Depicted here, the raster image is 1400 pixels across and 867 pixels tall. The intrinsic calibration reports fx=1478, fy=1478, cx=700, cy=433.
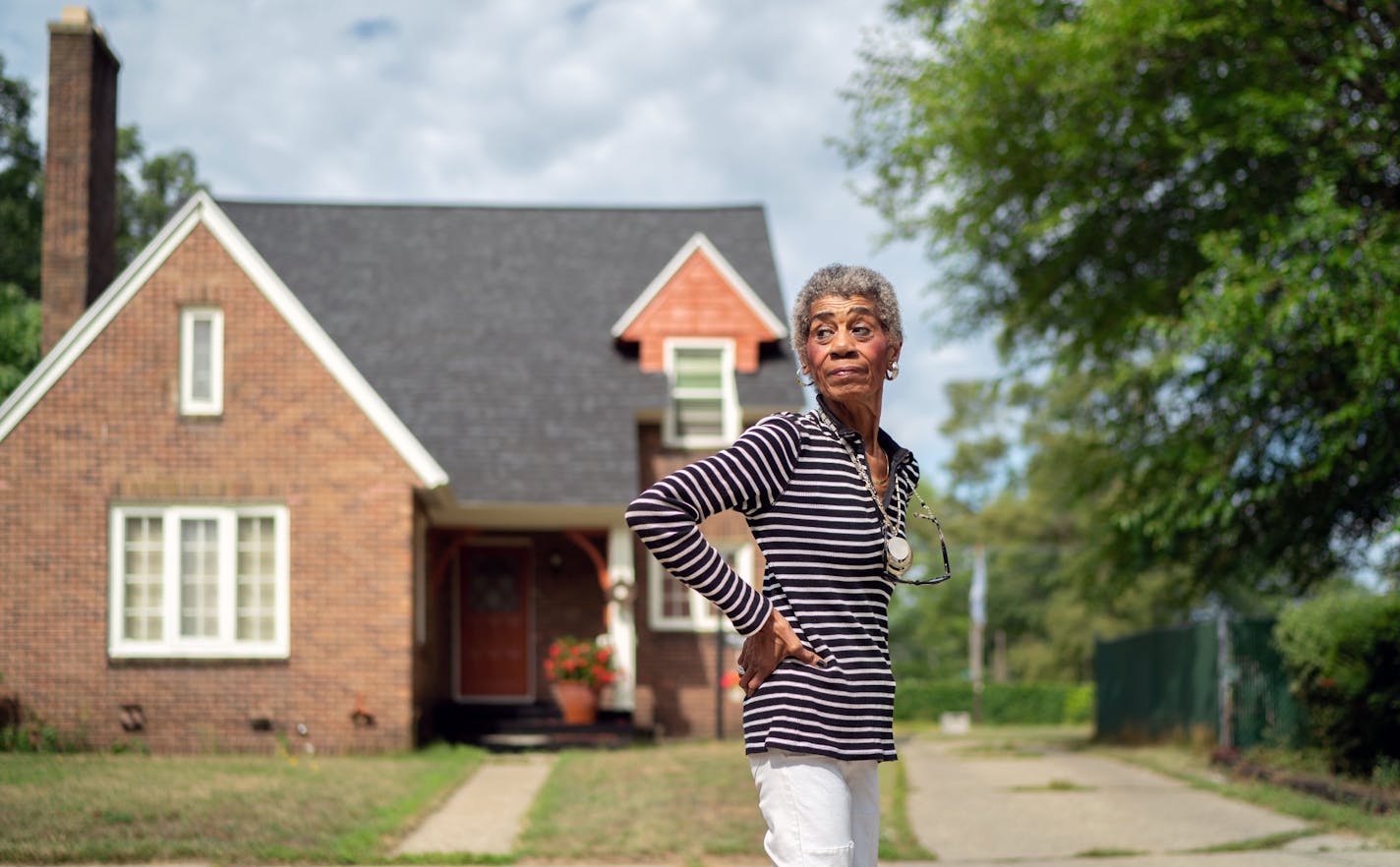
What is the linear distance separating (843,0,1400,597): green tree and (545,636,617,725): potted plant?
6.59 m

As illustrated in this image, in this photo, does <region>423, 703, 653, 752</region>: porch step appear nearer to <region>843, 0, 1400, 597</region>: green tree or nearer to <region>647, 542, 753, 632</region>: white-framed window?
<region>647, 542, 753, 632</region>: white-framed window

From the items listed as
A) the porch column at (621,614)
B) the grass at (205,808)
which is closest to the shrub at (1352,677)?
the grass at (205,808)

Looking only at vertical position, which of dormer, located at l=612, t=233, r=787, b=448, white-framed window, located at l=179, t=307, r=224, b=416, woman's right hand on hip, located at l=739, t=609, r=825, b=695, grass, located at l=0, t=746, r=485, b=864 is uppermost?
dormer, located at l=612, t=233, r=787, b=448

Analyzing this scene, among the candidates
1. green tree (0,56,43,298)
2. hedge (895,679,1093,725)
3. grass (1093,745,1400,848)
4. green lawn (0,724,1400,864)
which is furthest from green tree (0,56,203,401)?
hedge (895,679,1093,725)

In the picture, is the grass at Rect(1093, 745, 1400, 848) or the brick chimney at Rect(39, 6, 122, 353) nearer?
the grass at Rect(1093, 745, 1400, 848)

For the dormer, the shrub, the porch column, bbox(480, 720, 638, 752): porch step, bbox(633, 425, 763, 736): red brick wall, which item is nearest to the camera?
the shrub

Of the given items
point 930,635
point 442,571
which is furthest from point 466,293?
point 930,635

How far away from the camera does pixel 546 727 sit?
17656 mm

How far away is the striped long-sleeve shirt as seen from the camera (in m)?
3.16

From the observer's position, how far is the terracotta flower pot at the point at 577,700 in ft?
58.9

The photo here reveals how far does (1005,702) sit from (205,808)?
34.5 metres

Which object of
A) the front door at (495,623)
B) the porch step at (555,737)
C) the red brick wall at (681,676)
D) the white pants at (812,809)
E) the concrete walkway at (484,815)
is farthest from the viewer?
the front door at (495,623)

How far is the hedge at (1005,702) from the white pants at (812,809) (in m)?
37.3

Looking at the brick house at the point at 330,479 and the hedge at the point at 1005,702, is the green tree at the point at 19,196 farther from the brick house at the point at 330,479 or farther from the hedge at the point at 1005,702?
the hedge at the point at 1005,702
